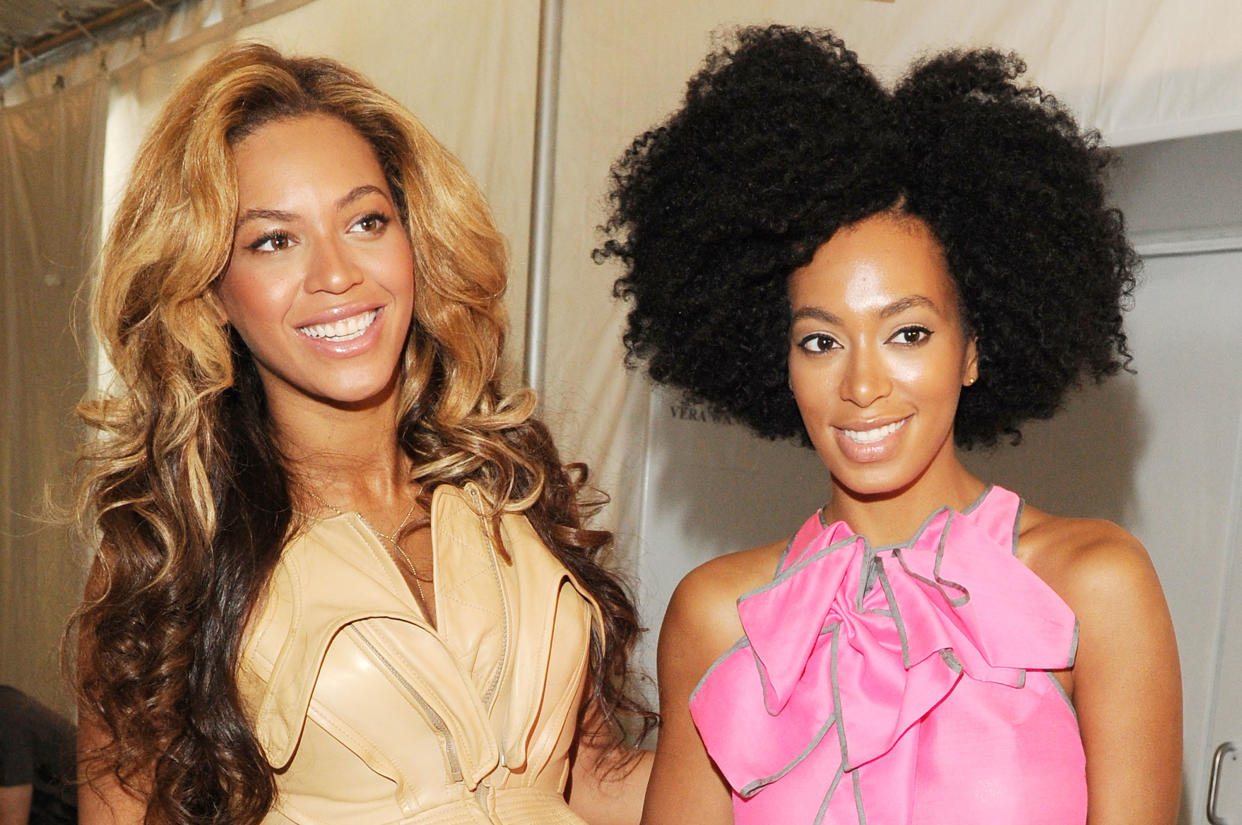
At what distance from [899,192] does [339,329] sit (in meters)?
0.98

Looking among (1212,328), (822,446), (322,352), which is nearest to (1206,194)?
(1212,328)

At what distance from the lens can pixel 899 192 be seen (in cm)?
215

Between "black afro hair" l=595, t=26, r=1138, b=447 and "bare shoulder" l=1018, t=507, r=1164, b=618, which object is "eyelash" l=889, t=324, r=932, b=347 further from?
"bare shoulder" l=1018, t=507, r=1164, b=618

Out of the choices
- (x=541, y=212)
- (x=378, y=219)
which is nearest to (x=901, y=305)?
(x=378, y=219)

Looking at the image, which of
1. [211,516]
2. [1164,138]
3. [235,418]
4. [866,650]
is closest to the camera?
[866,650]

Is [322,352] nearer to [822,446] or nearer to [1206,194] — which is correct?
[822,446]

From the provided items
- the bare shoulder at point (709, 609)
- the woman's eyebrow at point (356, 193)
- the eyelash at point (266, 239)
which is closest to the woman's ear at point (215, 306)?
the eyelash at point (266, 239)

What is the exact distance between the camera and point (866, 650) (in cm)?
206

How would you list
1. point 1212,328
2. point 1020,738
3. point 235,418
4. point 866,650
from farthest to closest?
point 1212,328 → point 235,418 → point 866,650 → point 1020,738

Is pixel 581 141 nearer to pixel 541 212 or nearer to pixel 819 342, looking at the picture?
pixel 541 212

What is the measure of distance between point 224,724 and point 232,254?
2.61ft

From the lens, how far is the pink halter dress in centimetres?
192

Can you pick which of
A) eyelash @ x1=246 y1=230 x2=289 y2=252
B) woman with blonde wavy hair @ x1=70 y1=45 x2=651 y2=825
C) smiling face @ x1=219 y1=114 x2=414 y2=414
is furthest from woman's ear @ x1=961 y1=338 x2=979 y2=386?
eyelash @ x1=246 y1=230 x2=289 y2=252

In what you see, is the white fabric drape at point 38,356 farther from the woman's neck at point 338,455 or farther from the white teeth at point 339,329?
the white teeth at point 339,329
